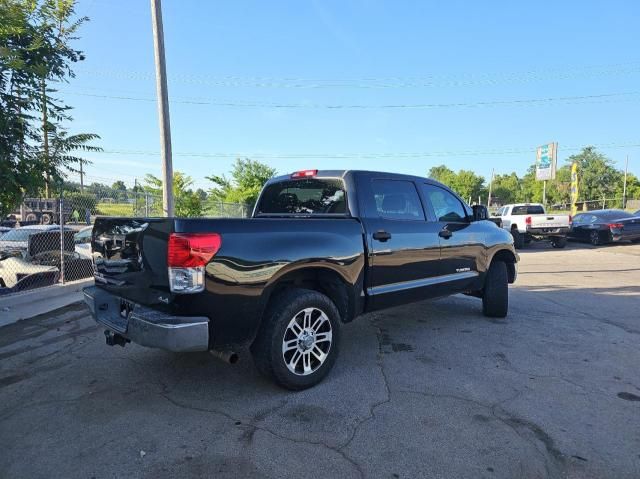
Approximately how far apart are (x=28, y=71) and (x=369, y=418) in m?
4.53

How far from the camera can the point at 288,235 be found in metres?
3.56

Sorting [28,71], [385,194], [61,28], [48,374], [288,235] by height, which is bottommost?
[48,374]

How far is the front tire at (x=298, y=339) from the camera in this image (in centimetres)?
350

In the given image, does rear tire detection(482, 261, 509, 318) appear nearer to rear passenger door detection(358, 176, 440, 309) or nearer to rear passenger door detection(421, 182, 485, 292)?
rear passenger door detection(421, 182, 485, 292)

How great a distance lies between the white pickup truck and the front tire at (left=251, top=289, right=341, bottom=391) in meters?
15.1

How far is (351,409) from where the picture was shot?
3.39 metres

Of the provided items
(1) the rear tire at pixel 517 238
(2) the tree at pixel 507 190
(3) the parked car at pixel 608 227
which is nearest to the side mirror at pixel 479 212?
(1) the rear tire at pixel 517 238

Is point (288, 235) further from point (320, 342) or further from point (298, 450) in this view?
point (298, 450)

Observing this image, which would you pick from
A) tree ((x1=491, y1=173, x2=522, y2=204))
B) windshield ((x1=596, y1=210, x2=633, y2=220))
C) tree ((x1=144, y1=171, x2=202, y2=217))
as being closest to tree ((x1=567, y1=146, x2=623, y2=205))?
tree ((x1=491, y1=173, x2=522, y2=204))

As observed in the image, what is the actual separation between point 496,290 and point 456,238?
125 centimetres

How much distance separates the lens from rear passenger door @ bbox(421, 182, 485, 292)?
206 inches

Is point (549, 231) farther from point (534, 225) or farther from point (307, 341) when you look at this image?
point (307, 341)

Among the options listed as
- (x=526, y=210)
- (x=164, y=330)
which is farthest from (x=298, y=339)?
→ (x=526, y=210)

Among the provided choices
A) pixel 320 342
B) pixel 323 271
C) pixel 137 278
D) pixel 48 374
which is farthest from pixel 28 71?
pixel 320 342
